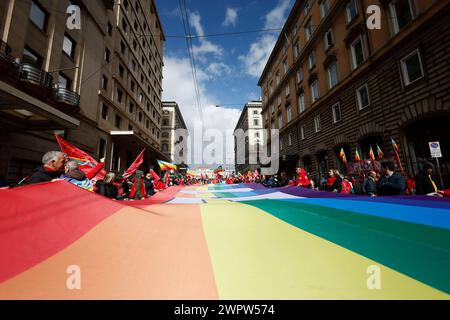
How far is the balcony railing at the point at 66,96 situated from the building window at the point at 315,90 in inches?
769

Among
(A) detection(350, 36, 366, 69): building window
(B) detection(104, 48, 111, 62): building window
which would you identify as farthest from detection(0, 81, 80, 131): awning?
(A) detection(350, 36, 366, 69): building window

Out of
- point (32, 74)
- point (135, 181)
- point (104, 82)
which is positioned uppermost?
point (104, 82)

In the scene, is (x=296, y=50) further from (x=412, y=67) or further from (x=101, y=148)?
(x=101, y=148)

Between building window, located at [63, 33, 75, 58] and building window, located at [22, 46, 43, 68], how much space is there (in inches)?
104

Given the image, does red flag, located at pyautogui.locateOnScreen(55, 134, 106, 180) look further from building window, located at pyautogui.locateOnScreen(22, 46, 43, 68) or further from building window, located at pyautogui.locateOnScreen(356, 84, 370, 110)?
building window, located at pyautogui.locateOnScreen(356, 84, 370, 110)

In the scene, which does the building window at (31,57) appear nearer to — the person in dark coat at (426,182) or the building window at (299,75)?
the person in dark coat at (426,182)

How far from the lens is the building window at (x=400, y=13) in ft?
33.8

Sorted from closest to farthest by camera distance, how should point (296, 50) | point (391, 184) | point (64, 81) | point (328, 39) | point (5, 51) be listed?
point (391, 184)
point (5, 51)
point (64, 81)
point (328, 39)
point (296, 50)

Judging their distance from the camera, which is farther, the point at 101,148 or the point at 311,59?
the point at 311,59

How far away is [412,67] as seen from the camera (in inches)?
397

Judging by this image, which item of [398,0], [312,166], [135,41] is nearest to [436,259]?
[398,0]

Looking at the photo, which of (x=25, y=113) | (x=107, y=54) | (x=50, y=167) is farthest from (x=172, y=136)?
(x=50, y=167)

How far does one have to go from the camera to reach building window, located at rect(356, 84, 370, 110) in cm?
1307

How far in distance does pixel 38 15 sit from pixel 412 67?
20.6 meters
